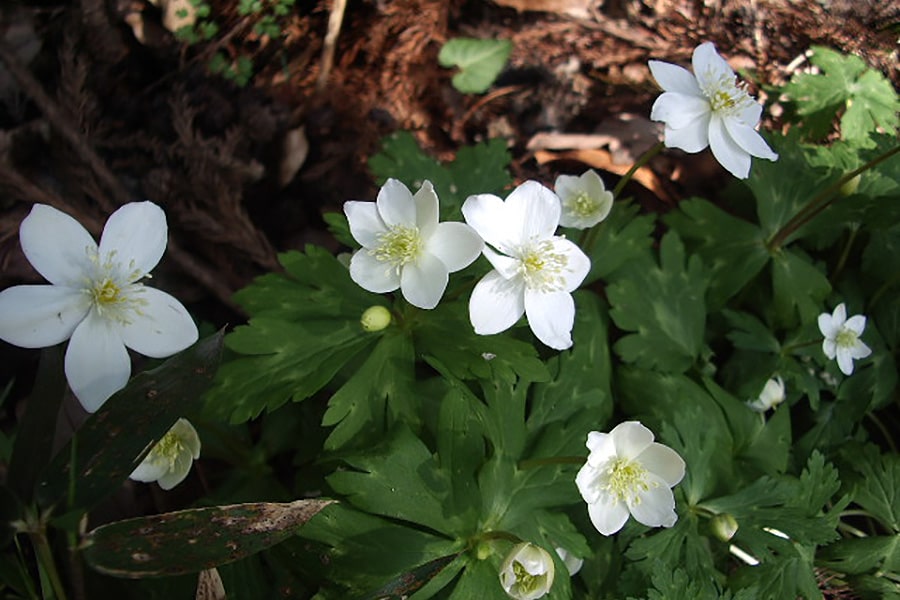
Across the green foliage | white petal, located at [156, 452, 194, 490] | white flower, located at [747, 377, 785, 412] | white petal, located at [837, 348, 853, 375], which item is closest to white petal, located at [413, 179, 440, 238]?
white petal, located at [156, 452, 194, 490]

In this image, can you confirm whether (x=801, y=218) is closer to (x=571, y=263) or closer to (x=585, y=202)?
(x=585, y=202)

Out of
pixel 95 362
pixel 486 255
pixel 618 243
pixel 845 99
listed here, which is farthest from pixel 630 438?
pixel 845 99

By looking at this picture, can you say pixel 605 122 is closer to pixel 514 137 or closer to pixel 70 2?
pixel 514 137

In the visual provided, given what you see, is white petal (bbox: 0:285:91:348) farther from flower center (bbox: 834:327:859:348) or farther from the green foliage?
the green foliage

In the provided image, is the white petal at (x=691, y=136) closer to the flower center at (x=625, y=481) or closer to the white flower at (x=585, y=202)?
the white flower at (x=585, y=202)

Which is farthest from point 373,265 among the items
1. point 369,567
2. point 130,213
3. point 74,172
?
point 74,172

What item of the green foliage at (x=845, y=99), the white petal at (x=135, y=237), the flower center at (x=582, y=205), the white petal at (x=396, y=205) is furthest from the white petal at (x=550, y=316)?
the green foliage at (x=845, y=99)
